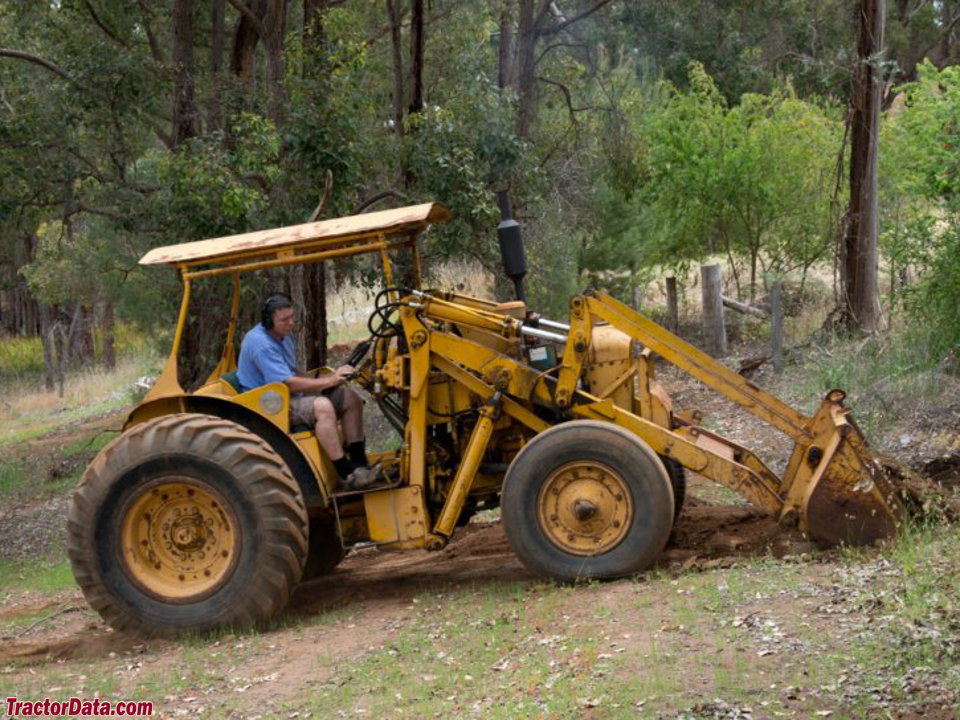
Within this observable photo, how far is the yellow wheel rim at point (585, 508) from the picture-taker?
8703 mm

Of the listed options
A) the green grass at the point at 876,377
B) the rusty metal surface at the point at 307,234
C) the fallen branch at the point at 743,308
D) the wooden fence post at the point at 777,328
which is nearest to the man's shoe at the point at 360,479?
the rusty metal surface at the point at 307,234

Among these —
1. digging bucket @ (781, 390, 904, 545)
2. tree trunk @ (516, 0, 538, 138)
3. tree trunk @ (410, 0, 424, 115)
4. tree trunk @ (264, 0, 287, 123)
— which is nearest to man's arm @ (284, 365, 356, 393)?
digging bucket @ (781, 390, 904, 545)

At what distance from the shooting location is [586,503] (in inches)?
342

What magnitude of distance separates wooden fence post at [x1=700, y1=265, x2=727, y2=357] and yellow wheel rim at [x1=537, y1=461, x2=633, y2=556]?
38.6 ft

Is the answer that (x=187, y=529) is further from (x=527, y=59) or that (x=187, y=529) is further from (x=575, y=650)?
(x=527, y=59)

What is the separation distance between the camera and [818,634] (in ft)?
22.2

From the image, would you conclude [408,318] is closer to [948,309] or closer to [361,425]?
[361,425]

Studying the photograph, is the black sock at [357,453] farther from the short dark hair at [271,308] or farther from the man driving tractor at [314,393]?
the short dark hair at [271,308]

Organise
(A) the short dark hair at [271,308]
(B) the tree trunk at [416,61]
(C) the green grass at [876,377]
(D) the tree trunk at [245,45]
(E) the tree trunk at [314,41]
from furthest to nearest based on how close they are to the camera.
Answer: (D) the tree trunk at [245,45] → (B) the tree trunk at [416,61] → (E) the tree trunk at [314,41] → (C) the green grass at [876,377] → (A) the short dark hair at [271,308]

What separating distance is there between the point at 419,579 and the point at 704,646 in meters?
3.42

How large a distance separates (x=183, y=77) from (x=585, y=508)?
36.1 feet

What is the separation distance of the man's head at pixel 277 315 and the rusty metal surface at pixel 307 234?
0.37 m

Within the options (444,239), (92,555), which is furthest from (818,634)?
(444,239)

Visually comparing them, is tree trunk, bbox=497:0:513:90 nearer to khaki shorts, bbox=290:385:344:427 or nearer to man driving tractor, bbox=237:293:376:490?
man driving tractor, bbox=237:293:376:490
